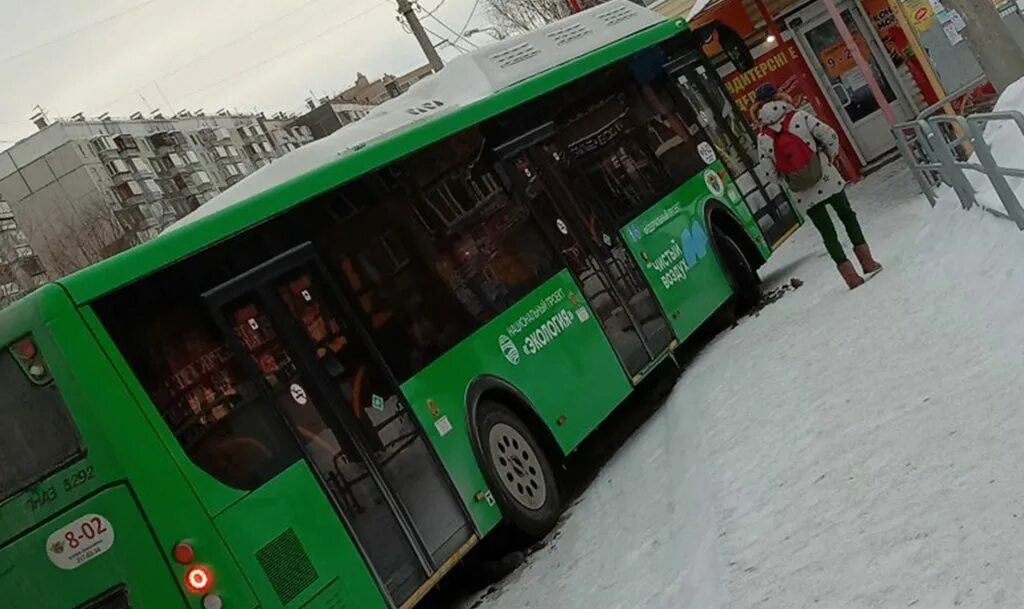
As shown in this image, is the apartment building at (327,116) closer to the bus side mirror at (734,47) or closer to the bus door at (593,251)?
the bus side mirror at (734,47)

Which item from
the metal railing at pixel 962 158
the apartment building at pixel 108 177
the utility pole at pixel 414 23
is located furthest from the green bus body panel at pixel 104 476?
the apartment building at pixel 108 177

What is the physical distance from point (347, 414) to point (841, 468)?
2.92 metres

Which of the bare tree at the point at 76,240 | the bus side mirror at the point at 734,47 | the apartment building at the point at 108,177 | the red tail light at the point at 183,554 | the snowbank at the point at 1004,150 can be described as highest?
the apartment building at the point at 108,177

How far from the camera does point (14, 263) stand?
190ft

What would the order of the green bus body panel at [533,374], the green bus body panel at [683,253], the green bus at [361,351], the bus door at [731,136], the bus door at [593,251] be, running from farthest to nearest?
the bus door at [731,136]
the green bus body panel at [683,253]
the bus door at [593,251]
the green bus body panel at [533,374]
the green bus at [361,351]

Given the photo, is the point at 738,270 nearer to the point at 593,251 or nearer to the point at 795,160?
the point at 795,160

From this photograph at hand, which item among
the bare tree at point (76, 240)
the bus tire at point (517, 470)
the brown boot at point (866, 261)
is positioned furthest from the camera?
the bare tree at point (76, 240)

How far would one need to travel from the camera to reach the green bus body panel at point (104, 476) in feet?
19.2

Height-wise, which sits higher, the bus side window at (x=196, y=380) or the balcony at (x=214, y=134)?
the balcony at (x=214, y=134)

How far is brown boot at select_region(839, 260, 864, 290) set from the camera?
1027cm

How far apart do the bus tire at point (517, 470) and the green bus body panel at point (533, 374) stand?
0.54 ft

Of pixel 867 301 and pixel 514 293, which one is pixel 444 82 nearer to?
pixel 514 293

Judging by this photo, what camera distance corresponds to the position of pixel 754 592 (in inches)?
194

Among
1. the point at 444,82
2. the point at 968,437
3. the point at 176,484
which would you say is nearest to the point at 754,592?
the point at 968,437
